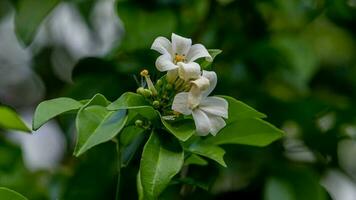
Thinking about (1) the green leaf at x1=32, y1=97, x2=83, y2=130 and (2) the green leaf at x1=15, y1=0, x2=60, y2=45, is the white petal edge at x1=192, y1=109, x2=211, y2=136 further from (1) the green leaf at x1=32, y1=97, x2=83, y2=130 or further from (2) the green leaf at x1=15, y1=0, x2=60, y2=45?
(2) the green leaf at x1=15, y1=0, x2=60, y2=45

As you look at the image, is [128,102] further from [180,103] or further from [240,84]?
[240,84]

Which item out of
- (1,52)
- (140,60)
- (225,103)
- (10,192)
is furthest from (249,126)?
(1,52)

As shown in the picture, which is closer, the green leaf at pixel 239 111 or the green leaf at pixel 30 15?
the green leaf at pixel 239 111

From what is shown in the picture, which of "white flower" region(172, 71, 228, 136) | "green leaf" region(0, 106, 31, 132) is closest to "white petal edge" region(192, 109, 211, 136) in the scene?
"white flower" region(172, 71, 228, 136)

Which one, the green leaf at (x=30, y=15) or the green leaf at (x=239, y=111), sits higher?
the green leaf at (x=239, y=111)

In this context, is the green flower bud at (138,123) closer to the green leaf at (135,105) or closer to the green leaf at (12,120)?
the green leaf at (135,105)

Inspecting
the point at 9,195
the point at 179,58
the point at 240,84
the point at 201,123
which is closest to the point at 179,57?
the point at 179,58

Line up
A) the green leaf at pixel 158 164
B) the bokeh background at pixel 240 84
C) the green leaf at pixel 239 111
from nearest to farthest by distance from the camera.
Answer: the green leaf at pixel 158 164
the green leaf at pixel 239 111
the bokeh background at pixel 240 84

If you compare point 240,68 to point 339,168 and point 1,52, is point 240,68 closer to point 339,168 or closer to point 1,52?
point 339,168

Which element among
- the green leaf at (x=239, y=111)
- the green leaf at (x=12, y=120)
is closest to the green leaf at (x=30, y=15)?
the green leaf at (x=12, y=120)
